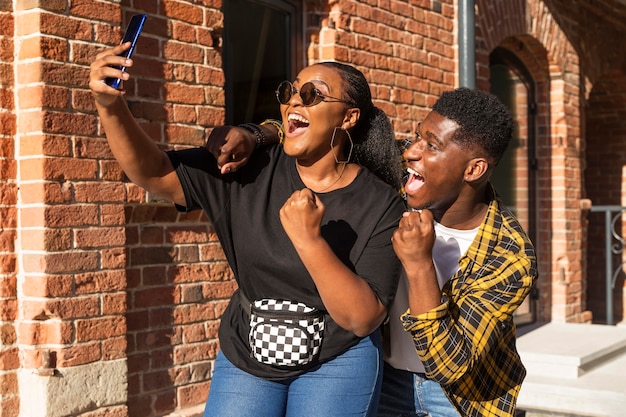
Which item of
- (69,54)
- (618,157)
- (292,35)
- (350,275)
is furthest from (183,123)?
(618,157)

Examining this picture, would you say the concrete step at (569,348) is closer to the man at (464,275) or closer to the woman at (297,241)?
the man at (464,275)

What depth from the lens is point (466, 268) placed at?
2.66 m

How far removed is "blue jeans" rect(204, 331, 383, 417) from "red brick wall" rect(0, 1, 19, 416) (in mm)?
1829

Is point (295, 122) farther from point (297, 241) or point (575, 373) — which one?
point (575, 373)

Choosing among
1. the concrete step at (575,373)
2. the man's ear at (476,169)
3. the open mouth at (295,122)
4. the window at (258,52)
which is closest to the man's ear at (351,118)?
the open mouth at (295,122)

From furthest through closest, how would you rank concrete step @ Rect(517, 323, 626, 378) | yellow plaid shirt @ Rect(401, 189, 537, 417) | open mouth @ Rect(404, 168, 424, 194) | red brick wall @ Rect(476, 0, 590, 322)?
1. red brick wall @ Rect(476, 0, 590, 322)
2. concrete step @ Rect(517, 323, 626, 378)
3. open mouth @ Rect(404, 168, 424, 194)
4. yellow plaid shirt @ Rect(401, 189, 537, 417)

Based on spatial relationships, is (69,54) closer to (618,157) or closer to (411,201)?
(411,201)

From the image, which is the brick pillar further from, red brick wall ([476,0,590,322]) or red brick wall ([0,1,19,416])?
red brick wall ([476,0,590,322])

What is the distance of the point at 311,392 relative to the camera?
7.95 feet

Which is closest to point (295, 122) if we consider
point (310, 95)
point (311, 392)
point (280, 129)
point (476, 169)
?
point (310, 95)

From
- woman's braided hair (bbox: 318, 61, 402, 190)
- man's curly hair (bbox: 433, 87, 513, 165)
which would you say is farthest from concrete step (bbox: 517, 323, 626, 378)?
woman's braided hair (bbox: 318, 61, 402, 190)

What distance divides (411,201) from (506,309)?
45 cm

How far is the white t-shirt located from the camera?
277 cm

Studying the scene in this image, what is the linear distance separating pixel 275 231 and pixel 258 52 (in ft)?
10.7
